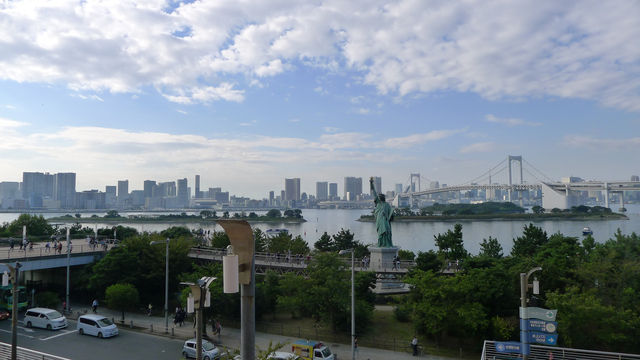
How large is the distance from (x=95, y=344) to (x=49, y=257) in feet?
32.8

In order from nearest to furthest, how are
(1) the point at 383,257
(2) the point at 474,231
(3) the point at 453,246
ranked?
(1) the point at 383,257 → (3) the point at 453,246 → (2) the point at 474,231

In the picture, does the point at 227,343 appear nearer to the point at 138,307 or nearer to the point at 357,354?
the point at 357,354

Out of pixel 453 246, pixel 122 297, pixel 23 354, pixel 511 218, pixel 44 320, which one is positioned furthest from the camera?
pixel 511 218

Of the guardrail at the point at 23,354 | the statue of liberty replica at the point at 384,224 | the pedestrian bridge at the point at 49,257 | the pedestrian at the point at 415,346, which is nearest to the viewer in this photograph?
the guardrail at the point at 23,354

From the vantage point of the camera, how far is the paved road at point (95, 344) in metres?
16.5

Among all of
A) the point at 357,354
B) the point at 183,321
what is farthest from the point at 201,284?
the point at 183,321

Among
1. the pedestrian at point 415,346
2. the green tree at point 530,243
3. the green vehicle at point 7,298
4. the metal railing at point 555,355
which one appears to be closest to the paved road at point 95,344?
the green vehicle at point 7,298

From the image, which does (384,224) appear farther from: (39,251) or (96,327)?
(39,251)

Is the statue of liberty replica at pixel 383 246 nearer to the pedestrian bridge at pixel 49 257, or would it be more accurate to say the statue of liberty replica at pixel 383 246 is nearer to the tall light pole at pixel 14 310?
the pedestrian bridge at pixel 49 257

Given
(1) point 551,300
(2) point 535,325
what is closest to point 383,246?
(1) point 551,300

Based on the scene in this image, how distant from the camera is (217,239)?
113ft

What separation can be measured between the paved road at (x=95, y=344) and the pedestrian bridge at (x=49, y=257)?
430 cm

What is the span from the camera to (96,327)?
61.6 feet

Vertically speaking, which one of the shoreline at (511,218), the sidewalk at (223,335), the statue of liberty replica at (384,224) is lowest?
the sidewalk at (223,335)
